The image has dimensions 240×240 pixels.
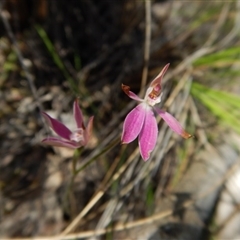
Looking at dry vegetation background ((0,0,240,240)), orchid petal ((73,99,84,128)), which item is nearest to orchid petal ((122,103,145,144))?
orchid petal ((73,99,84,128))

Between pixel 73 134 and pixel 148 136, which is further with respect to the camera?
pixel 73 134

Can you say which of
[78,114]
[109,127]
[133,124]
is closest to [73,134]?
[78,114]

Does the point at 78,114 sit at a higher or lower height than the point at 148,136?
higher

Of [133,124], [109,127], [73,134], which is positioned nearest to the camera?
[133,124]

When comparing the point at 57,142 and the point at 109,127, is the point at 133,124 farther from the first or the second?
the point at 109,127

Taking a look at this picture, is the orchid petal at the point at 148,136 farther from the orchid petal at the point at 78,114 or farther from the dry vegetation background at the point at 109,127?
the dry vegetation background at the point at 109,127

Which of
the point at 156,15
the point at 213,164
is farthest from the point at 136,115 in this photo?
the point at 156,15

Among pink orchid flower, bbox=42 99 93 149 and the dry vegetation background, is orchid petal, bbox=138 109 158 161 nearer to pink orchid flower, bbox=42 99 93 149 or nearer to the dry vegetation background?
pink orchid flower, bbox=42 99 93 149

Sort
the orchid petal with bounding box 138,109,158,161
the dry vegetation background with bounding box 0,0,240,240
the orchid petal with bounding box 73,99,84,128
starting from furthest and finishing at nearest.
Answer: the dry vegetation background with bounding box 0,0,240,240 → the orchid petal with bounding box 73,99,84,128 → the orchid petal with bounding box 138,109,158,161
